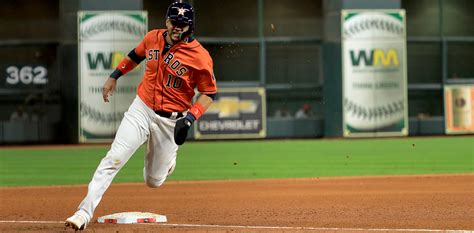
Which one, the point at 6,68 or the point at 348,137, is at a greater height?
the point at 6,68

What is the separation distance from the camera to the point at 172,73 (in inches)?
A: 369

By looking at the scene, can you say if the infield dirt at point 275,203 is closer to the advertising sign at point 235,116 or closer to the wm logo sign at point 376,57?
the advertising sign at point 235,116

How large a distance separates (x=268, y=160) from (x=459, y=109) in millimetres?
10904

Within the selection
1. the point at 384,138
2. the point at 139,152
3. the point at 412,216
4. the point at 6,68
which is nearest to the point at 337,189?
the point at 412,216

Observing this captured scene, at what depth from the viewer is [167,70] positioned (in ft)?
30.7

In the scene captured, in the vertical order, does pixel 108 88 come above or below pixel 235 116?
above

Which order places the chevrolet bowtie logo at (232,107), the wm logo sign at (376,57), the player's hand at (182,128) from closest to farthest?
the player's hand at (182,128), the chevrolet bowtie logo at (232,107), the wm logo sign at (376,57)

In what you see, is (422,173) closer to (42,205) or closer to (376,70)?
(42,205)

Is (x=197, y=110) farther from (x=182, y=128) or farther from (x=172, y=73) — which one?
(x=172, y=73)

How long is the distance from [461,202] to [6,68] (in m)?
19.7

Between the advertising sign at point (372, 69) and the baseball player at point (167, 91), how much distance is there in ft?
62.8

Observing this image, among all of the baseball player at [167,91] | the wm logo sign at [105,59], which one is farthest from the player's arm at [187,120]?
the wm logo sign at [105,59]

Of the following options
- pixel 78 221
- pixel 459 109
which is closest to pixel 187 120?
pixel 78 221

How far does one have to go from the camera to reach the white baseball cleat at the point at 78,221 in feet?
28.7
